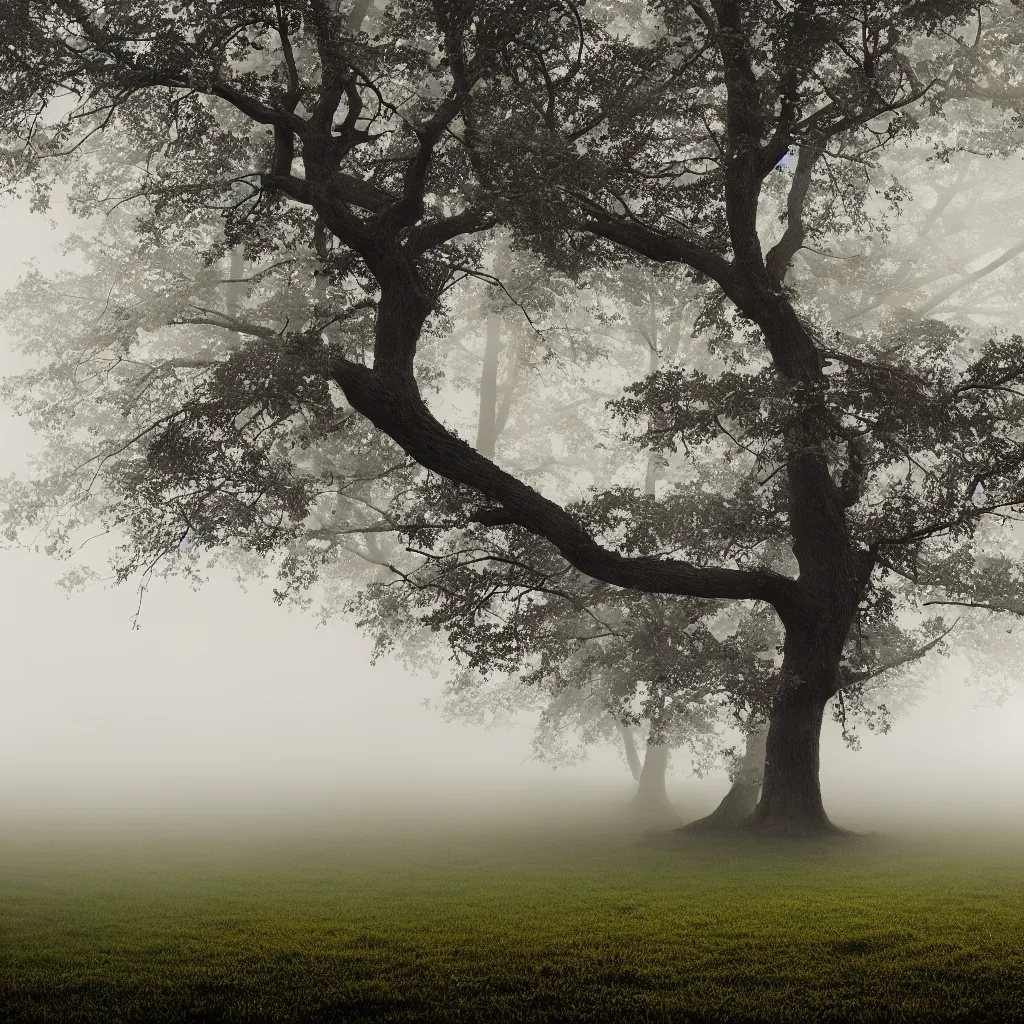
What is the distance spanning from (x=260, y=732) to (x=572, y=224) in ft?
214

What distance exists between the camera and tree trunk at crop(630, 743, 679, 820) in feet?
91.0

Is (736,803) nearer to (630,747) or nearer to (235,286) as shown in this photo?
(630,747)

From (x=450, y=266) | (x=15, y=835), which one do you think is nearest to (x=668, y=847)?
(x=450, y=266)

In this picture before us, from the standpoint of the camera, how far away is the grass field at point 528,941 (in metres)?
6.42

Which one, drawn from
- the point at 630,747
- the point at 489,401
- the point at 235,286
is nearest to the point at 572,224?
the point at 235,286

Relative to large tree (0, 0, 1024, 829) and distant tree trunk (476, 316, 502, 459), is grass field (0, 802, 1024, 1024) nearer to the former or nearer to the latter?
large tree (0, 0, 1024, 829)

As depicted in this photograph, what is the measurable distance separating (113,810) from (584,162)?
23.8 meters

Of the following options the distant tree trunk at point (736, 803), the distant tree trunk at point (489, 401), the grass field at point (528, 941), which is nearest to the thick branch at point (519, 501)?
the distant tree trunk at point (736, 803)

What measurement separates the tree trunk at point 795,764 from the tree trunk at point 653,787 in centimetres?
1189

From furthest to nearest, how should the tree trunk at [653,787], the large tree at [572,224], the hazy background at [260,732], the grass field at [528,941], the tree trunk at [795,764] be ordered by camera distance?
the hazy background at [260,732]
the tree trunk at [653,787]
the tree trunk at [795,764]
the large tree at [572,224]
the grass field at [528,941]

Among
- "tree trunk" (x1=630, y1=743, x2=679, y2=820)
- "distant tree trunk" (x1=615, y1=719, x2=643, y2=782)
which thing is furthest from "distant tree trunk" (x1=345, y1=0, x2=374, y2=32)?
"distant tree trunk" (x1=615, y1=719, x2=643, y2=782)

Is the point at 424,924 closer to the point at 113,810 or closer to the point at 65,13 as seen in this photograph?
the point at 65,13

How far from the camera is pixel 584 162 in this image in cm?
1217

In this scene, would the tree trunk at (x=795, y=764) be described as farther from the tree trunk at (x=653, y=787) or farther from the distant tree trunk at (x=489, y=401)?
the distant tree trunk at (x=489, y=401)
